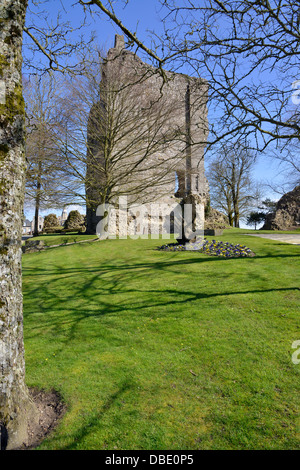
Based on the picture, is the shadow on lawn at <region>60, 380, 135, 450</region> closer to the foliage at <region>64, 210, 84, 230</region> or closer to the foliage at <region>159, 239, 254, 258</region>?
the foliage at <region>159, 239, 254, 258</region>

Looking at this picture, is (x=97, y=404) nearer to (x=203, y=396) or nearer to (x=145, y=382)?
(x=145, y=382)

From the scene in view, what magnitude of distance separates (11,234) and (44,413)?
187 centimetres

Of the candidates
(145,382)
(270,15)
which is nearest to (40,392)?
(145,382)

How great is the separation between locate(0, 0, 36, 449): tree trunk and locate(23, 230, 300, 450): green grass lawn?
38 centimetres

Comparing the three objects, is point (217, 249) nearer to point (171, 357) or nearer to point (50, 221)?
point (171, 357)

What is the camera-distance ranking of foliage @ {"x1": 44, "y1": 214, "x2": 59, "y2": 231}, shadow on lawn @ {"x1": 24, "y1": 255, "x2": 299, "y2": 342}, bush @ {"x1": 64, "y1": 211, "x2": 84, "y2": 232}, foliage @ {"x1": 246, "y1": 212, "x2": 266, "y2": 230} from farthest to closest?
foliage @ {"x1": 246, "y1": 212, "x2": 266, "y2": 230}, foliage @ {"x1": 44, "y1": 214, "x2": 59, "y2": 231}, bush @ {"x1": 64, "y1": 211, "x2": 84, "y2": 232}, shadow on lawn @ {"x1": 24, "y1": 255, "x2": 299, "y2": 342}

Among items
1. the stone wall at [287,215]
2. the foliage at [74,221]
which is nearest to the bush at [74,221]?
the foliage at [74,221]

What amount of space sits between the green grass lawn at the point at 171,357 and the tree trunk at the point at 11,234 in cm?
38

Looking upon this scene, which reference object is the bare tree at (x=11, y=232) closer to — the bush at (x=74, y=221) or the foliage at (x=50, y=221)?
the bush at (x=74, y=221)

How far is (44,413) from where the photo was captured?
111 inches

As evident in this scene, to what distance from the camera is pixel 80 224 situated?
2406 centimetres

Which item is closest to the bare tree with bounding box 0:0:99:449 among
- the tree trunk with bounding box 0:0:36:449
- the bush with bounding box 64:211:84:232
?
the tree trunk with bounding box 0:0:36:449

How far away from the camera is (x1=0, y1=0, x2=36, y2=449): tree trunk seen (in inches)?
96.2

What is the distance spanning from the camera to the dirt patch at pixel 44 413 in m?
2.53
